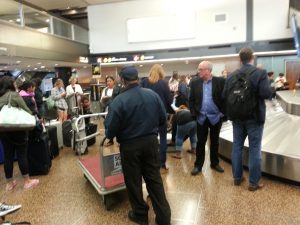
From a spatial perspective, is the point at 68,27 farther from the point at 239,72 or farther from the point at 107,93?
the point at 239,72

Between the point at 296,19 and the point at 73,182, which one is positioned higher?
the point at 296,19

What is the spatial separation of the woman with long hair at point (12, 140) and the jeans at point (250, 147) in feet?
9.30

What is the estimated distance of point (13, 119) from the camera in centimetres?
373

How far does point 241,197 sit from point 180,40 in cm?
1258

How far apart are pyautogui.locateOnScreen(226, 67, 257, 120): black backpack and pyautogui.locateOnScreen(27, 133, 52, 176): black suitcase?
3027 mm

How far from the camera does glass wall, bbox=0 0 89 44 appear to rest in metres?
10.8

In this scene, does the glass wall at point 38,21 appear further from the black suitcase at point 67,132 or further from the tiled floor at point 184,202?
the tiled floor at point 184,202

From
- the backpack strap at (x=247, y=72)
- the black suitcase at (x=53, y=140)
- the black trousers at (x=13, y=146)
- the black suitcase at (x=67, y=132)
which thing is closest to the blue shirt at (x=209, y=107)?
the backpack strap at (x=247, y=72)

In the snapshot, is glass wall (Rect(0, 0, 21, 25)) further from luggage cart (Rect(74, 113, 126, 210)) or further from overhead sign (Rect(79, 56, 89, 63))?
luggage cart (Rect(74, 113, 126, 210))

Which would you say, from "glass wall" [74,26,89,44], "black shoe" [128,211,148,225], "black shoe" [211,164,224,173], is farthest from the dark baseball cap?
"glass wall" [74,26,89,44]

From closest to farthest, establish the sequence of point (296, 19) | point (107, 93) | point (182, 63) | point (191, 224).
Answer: point (191, 224)
point (107, 93)
point (296, 19)
point (182, 63)

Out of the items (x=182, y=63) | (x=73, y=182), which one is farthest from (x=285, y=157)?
(x=182, y=63)

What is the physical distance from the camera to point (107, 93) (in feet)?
25.1

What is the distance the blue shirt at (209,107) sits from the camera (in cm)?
404
